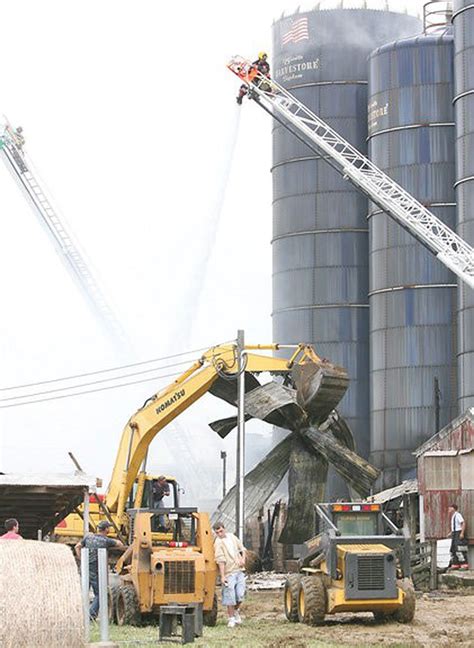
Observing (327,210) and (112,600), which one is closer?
(112,600)

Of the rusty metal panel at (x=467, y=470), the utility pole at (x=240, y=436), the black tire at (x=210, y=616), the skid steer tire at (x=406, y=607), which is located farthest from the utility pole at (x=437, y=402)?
the black tire at (x=210, y=616)

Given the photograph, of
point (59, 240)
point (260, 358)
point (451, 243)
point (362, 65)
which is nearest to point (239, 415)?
point (260, 358)

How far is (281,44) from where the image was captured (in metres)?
61.9

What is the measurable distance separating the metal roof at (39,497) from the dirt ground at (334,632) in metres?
2.39

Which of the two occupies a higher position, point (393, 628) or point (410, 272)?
point (410, 272)

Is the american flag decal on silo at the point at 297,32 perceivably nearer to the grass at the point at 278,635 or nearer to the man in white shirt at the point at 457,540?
the man in white shirt at the point at 457,540

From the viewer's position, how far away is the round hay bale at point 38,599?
1426 cm

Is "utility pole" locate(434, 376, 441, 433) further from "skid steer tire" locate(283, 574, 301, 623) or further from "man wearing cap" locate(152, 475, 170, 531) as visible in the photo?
"skid steer tire" locate(283, 574, 301, 623)

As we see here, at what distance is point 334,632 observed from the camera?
70.0 feet

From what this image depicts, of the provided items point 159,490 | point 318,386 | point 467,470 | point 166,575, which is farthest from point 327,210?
point 166,575

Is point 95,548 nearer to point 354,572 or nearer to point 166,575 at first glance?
point 166,575

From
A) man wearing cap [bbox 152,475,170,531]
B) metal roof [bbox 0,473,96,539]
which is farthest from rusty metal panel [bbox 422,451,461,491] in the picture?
metal roof [bbox 0,473,96,539]

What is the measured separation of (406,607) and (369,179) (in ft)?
92.9

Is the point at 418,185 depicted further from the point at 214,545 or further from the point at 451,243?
the point at 214,545
